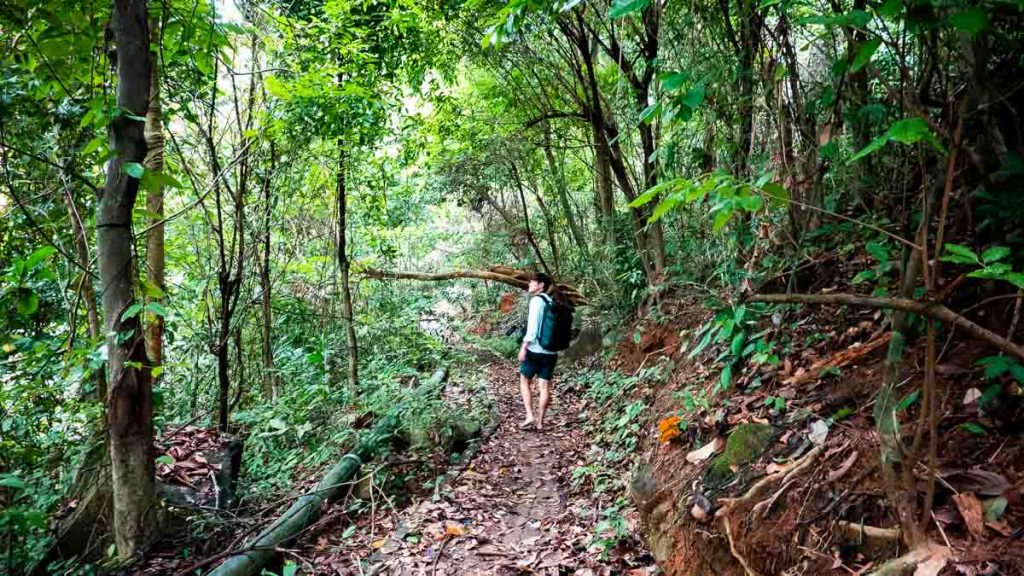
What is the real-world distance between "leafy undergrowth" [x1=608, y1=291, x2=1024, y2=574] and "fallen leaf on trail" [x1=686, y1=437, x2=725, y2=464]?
0.01 m

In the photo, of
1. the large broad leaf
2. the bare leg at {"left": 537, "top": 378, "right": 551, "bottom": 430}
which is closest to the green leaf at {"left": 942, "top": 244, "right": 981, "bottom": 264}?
the large broad leaf

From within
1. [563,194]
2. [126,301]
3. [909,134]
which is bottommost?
[126,301]

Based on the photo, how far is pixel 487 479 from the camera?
5.29 meters

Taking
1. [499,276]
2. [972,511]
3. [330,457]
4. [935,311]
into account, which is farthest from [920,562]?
[499,276]

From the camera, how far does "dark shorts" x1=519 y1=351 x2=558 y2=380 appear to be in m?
6.50

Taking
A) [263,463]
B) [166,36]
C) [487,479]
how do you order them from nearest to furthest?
[166,36] → [487,479] → [263,463]

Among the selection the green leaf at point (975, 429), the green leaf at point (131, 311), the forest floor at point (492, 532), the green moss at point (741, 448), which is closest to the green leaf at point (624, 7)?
the green leaf at point (975, 429)

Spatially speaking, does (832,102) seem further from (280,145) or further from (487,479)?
(280,145)

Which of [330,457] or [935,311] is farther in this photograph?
[330,457]

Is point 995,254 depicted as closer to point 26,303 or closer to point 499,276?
point 26,303

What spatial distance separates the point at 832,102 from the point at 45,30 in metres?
4.69

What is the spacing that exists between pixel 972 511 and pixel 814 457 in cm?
76

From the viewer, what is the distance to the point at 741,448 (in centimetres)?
320

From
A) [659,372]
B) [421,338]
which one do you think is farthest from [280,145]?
[659,372]
